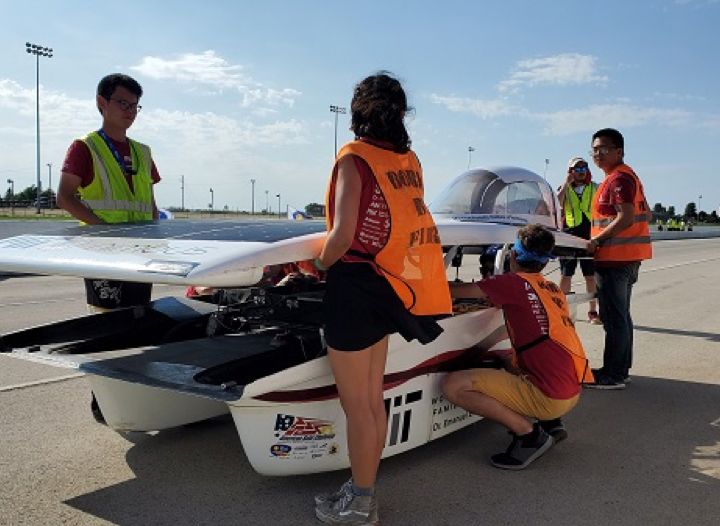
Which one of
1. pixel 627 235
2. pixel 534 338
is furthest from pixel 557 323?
pixel 627 235

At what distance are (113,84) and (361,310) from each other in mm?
2323

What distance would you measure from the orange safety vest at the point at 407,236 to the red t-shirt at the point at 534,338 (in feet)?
2.92

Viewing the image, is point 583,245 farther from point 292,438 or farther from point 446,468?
point 292,438

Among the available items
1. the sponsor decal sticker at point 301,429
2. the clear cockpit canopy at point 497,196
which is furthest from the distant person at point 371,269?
the clear cockpit canopy at point 497,196

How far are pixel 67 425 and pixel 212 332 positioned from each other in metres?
1.01

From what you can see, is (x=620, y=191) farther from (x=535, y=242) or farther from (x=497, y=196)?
(x=535, y=242)

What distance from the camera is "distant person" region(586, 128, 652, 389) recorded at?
5.45m

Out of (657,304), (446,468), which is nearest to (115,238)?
(446,468)

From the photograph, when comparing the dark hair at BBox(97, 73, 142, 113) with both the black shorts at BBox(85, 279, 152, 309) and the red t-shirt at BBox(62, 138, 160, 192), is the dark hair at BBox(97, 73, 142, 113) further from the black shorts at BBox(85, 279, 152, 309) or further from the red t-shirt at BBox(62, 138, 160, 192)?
the black shorts at BBox(85, 279, 152, 309)

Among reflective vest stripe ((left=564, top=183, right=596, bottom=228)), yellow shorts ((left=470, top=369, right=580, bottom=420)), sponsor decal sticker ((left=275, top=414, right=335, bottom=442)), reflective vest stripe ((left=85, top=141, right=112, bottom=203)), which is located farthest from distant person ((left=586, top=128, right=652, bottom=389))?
reflective vest stripe ((left=85, top=141, right=112, bottom=203))

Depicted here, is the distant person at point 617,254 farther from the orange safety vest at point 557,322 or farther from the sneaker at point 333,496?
the sneaker at point 333,496

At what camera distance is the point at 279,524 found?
3.01 m

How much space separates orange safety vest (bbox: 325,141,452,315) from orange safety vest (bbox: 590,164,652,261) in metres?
2.86

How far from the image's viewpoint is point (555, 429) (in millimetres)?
3961
